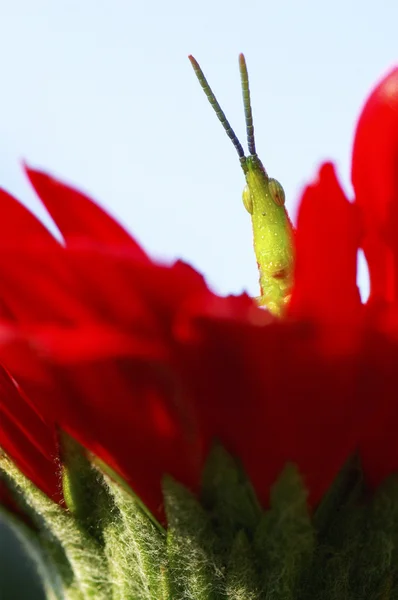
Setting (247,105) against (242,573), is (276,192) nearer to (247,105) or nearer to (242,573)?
(247,105)

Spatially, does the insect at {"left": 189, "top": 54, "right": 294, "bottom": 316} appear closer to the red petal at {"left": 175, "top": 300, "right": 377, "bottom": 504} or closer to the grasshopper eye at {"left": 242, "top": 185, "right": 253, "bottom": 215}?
the grasshopper eye at {"left": 242, "top": 185, "right": 253, "bottom": 215}

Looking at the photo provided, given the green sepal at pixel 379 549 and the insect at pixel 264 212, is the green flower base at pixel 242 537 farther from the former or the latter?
the insect at pixel 264 212

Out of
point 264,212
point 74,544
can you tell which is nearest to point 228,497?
point 74,544

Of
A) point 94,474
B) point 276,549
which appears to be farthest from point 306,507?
point 94,474

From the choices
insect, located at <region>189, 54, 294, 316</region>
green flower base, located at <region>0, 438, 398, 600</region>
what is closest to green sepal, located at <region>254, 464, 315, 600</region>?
green flower base, located at <region>0, 438, 398, 600</region>

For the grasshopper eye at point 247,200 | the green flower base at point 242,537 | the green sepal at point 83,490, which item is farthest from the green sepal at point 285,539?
the grasshopper eye at point 247,200

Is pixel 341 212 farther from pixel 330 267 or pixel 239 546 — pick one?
pixel 239 546
